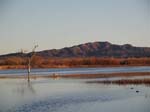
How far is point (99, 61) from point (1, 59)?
10.9 m

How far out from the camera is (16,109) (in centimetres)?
724

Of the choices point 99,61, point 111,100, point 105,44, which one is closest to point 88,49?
point 105,44

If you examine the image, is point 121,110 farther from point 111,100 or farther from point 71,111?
point 111,100

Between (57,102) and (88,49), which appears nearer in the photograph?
(57,102)

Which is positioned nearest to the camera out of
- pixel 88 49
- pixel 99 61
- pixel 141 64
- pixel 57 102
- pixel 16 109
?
pixel 16 109

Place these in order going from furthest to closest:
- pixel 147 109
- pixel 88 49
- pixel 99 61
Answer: pixel 88 49
pixel 99 61
pixel 147 109

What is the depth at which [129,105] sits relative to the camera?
7457 millimetres

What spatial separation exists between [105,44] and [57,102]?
7512 cm

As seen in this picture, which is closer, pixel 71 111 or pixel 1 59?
pixel 71 111

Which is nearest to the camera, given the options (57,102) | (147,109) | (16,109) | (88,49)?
(147,109)

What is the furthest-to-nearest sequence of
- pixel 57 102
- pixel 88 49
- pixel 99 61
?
pixel 88 49
pixel 99 61
pixel 57 102

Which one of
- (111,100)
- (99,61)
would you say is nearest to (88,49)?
(99,61)

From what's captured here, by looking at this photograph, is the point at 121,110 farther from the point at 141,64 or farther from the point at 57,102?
the point at 141,64

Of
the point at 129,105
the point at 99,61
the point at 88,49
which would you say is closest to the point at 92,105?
the point at 129,105
